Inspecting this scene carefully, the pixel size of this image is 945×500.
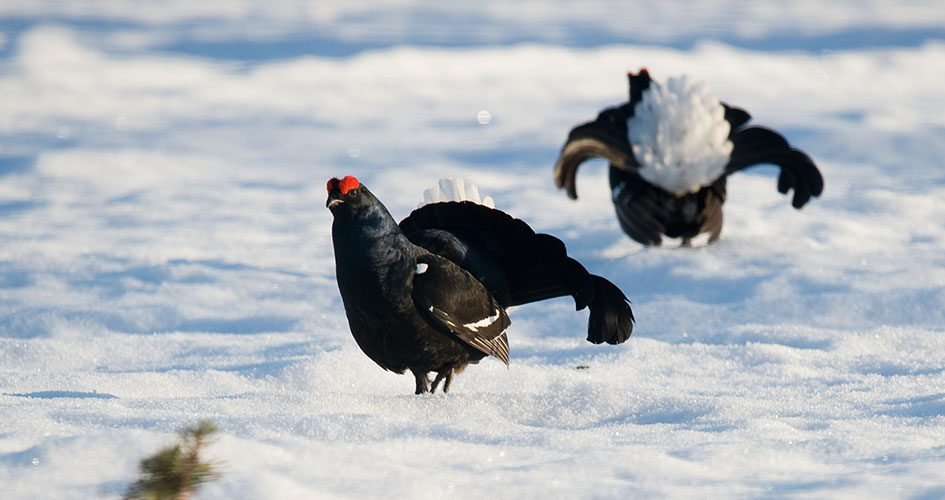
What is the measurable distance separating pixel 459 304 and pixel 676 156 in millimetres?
2757

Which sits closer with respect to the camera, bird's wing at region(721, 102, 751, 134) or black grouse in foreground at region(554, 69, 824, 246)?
black grouse in foreground at region(554, 69, 824, 246)

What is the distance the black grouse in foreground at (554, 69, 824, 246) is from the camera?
5727 mm

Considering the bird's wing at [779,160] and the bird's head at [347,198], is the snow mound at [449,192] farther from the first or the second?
the bird's wing at [779,160]

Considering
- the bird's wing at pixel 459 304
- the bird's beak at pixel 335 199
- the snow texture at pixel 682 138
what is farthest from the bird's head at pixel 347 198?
the snow texture at pixel 682 138

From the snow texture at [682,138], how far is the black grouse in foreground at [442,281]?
2220 mm

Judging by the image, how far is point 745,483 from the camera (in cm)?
236

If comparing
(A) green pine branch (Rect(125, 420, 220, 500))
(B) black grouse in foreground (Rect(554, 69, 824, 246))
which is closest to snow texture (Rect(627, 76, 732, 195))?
(B) black grouse in foreground (Rect(554, 69, 824, 246))

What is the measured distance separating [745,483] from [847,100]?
10352mm

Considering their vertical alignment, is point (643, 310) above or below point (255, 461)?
below

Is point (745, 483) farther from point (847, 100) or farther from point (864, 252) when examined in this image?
point (847, 100)

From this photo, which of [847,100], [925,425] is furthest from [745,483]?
[847,100]

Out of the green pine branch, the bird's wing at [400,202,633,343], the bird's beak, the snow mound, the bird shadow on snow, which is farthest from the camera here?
the snow mound

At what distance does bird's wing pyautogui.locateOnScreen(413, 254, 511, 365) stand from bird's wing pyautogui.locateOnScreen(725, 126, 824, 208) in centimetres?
272

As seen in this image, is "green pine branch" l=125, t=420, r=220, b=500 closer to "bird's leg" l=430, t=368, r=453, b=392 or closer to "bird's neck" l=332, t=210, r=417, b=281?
"bird's neck" l=332, t=210, r=417, b=281
